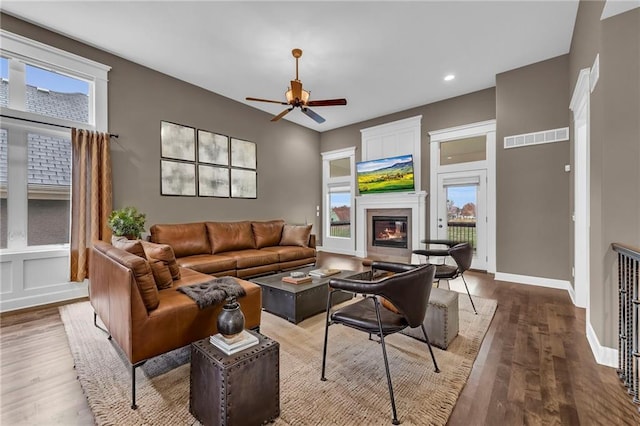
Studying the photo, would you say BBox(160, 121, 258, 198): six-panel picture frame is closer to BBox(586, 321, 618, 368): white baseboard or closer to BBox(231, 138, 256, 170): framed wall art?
BBox(231, 138, 256, 170): framed wall art

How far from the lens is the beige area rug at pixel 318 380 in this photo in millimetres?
1546

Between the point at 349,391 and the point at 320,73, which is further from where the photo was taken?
the point at 320,73

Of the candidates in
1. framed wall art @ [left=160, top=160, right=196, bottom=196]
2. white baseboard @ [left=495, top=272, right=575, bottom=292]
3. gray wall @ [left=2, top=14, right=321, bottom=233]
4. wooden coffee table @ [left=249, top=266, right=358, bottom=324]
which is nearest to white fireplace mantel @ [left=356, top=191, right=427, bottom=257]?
white baseboard @ [left=495, top=272, right=575, bottom=292]

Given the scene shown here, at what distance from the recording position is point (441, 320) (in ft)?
7.51

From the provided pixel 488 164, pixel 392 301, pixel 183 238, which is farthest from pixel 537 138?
pixel 183 238

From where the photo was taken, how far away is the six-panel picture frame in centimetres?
458

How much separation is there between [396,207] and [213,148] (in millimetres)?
4084

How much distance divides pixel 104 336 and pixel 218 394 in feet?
6.38

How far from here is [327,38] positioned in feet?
11.7

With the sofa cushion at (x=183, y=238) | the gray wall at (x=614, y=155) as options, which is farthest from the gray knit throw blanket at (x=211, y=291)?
the gray wall at (x=614, y=155)

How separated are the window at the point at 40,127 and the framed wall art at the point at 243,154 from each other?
2.13m

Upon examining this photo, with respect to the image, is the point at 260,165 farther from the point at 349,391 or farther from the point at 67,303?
the point at 349,391

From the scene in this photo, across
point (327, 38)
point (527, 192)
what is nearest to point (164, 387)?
point (327, 38)

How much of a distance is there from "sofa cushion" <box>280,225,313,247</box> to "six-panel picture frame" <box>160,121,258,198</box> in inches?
51.0
